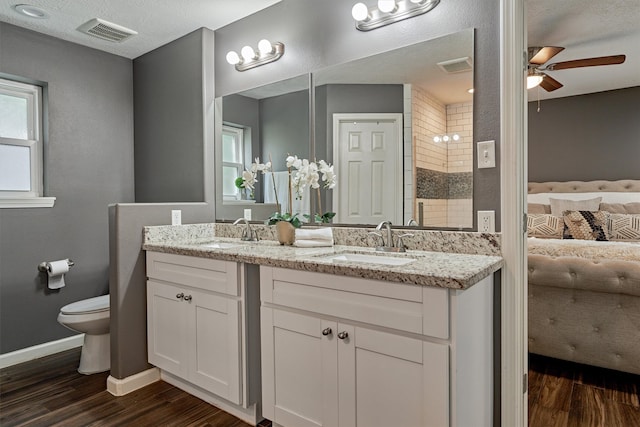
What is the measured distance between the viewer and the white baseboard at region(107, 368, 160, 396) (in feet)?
7.49

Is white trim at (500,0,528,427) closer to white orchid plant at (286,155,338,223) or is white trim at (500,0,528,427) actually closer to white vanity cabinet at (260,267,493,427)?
white vanity cabinet at (260,267,493,427)

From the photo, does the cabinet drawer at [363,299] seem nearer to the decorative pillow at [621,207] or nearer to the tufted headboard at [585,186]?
the decorative pillow at [621,207]

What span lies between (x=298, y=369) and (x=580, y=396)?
1699 mm

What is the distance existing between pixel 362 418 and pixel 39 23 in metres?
3.26

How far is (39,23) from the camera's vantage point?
2.73 metres

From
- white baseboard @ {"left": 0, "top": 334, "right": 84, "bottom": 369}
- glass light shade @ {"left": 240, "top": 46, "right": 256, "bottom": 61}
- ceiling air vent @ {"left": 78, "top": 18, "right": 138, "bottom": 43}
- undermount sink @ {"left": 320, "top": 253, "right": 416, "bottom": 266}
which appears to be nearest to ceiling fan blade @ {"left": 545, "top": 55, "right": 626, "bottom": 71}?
glass light shade @ {"left": 240, "top": 46, "right": 256, "bottom": 61}

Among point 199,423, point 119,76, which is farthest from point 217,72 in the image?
point 199,423

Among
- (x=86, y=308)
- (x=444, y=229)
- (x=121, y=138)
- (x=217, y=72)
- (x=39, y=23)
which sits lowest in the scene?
(x=86, y=308)

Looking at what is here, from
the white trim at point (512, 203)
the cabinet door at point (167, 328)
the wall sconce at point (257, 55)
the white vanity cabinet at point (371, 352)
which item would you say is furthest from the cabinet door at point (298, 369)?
the wall sconce at point (257, 55)

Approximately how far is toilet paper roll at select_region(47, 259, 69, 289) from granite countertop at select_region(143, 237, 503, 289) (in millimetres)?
1140

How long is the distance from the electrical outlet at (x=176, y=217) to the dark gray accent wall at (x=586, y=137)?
4.68 meters

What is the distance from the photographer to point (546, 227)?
4.04 meters

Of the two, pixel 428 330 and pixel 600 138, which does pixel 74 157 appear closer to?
pixel 428 330

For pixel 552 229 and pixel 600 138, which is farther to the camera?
pixel 600 138
